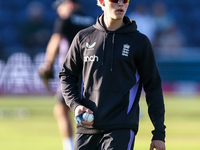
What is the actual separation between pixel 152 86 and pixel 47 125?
722cm

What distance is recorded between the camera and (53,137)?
10.1 metres

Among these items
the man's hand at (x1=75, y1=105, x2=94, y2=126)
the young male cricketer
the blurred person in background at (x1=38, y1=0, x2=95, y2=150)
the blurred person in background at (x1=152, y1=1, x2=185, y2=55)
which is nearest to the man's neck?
the young male cricketer

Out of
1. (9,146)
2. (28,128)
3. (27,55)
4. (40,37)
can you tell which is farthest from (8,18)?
(9,146)

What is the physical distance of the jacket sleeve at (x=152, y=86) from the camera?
15.6 ft

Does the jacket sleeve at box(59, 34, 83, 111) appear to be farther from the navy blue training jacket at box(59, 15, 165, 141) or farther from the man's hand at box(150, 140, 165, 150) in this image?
the man's hand at box(150, 140, 165, 150)

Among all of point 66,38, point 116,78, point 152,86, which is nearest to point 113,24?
point 116,78

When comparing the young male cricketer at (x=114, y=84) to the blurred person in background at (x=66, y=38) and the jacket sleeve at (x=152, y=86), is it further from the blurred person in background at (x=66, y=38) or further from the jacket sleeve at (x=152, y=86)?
the blurred person in background at (x=66, y=38)

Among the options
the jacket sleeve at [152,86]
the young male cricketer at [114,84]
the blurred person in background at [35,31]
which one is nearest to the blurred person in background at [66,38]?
the young male cricketer at [114,84]

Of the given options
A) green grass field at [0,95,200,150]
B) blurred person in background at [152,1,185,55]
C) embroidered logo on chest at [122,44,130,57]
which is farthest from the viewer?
blurred person in background at [152,1,185,55]

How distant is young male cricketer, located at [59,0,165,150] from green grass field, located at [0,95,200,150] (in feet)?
13.1

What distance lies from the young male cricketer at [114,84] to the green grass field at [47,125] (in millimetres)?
3998

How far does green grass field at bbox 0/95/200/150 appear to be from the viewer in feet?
30.2

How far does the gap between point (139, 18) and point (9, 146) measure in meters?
9.58

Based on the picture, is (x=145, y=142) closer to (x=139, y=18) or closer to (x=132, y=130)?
(x=132, y=130)
